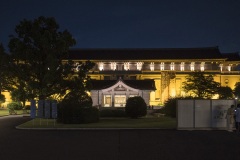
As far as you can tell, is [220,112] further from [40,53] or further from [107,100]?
[107,100]

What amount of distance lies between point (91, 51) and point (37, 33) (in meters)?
53.1

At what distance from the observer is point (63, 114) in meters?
32.1

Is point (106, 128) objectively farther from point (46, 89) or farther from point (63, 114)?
point (46, 89)

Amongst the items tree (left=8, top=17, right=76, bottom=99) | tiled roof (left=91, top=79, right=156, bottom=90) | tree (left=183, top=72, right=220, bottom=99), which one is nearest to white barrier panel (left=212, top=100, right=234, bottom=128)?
tree (left=8, top=17, right=76, bottom=99)

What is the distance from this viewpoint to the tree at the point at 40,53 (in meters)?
39.9

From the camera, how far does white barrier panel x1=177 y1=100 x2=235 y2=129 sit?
2648cm

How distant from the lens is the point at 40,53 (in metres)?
41.0

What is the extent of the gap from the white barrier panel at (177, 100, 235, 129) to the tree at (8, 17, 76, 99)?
54.4 feet

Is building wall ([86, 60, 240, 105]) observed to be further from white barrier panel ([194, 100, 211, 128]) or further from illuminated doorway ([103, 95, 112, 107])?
white barrier panel ([194, 100, 211, 128])

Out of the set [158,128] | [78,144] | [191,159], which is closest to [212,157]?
[191,159]

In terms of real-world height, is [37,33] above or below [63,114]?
above

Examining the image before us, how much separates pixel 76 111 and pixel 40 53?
38.0ft

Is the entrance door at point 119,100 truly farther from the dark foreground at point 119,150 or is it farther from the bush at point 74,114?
the dark foreground at point 119,150

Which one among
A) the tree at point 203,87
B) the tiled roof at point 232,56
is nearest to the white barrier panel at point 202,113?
the tree at point 203,87
